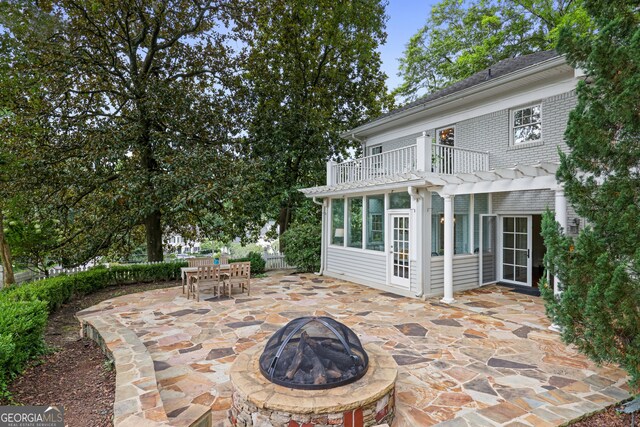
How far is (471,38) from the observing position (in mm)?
18500

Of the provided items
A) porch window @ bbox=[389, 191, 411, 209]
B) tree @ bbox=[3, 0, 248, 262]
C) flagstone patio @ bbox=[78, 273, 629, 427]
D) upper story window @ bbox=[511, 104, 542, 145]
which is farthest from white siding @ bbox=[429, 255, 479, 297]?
tree @ bbox=[3, 0, 248, 262]

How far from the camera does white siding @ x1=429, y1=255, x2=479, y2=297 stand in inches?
330

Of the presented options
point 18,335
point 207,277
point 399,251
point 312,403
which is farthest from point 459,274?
point 18,335

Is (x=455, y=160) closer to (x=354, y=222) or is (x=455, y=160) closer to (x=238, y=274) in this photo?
(x=354, y=222)

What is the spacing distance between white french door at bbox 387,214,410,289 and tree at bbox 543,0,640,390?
5.17 metres

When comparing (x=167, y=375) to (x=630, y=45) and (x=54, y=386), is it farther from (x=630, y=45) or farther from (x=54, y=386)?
A: (x=630, y=45)

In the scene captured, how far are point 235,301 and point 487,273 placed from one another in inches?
278

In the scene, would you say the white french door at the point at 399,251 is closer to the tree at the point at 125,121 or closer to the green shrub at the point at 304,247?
the green shrub at the point at 304,247

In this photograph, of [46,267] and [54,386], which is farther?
[46,267]

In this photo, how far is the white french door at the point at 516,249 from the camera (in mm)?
9219

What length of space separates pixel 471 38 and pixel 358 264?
1571cm

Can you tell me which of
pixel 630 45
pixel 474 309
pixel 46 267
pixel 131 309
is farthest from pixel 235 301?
pixel 630 45

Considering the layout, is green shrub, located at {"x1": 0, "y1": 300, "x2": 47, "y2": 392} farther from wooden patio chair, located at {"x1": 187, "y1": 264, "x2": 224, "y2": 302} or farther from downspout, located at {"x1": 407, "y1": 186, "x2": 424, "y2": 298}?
downspout, located at {"x1": 407, "y1": 186, "x2": 424, "y2": 298}

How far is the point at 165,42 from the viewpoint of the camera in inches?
462
